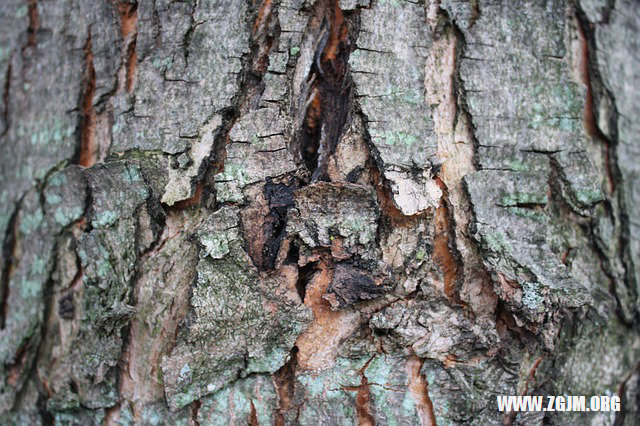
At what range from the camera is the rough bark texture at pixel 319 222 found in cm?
102

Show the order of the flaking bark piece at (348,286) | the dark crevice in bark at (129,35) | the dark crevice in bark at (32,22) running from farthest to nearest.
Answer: the dark crevice in bark at (32,22) < the dark crevice in bark at (129,35) < the flaking bark piece at (348,286)

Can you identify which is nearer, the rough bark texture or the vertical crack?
the rough bark texture

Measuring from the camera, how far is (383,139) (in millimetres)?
1021

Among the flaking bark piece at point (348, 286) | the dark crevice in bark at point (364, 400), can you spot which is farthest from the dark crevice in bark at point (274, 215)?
the dark crevice in bark at point (364, 400)

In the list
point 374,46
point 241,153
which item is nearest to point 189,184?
point 241,153

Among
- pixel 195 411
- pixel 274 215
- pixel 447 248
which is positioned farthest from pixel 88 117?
pixel 447 248

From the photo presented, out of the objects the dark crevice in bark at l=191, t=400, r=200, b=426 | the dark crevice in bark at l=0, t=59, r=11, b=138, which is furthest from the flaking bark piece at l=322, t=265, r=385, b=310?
the dark crevice in bark at l=0, t=59, r=11, b=138

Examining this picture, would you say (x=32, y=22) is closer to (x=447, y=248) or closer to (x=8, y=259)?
(x=8, y=259)

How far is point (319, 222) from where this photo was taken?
100 cm

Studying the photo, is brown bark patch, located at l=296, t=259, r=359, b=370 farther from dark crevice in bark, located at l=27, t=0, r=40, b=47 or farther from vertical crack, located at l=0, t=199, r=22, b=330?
dark crevice in bark, located at l=27, t=0, r=40, b=47

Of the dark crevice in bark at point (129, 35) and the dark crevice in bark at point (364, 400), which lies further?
the dark crevice in bark at point (129, 35)

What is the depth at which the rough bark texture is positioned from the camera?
3.35ft

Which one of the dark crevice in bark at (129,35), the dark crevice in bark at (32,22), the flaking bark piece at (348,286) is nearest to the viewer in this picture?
the flaking bark piece at (348,286)

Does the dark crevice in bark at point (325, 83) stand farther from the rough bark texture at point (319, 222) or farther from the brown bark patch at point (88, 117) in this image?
the brown bark patch at point (88, 117)
